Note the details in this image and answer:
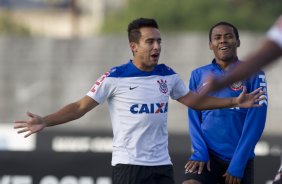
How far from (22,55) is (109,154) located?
11.8m

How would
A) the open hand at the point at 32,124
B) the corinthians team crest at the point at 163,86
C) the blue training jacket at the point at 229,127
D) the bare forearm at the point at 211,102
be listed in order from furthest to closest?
the blue training jacket at the point at 229,127 < the corinthians team crest at the point at 163,86 < the bare forearm at the point at 211,102 < the open hand at the point at 32,124

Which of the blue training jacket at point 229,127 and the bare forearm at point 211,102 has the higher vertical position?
the bare forearm at point 211,102

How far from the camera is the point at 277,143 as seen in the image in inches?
625

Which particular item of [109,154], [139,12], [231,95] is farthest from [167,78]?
[139,12]

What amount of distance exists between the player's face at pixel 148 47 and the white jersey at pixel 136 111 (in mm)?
98

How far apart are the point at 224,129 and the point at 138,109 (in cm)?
84

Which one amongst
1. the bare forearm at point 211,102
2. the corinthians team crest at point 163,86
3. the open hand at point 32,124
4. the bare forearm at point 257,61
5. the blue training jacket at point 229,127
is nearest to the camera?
the bare forearm at point 257,61

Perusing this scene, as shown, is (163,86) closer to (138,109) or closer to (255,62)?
(138,109)

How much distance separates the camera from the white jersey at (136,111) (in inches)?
302

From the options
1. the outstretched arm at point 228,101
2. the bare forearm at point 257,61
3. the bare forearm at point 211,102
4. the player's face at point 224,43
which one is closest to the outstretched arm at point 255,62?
the bare forearm at point 257,61

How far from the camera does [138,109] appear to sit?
7676mm

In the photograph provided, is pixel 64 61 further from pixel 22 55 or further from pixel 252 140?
pixel 252 140

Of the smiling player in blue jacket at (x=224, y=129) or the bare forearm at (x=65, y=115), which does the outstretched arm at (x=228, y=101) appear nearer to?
the smiling player in blue jacket at (x=224, y=129)

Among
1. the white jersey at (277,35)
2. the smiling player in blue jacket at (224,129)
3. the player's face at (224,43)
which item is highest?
the player's face at (224,43)
